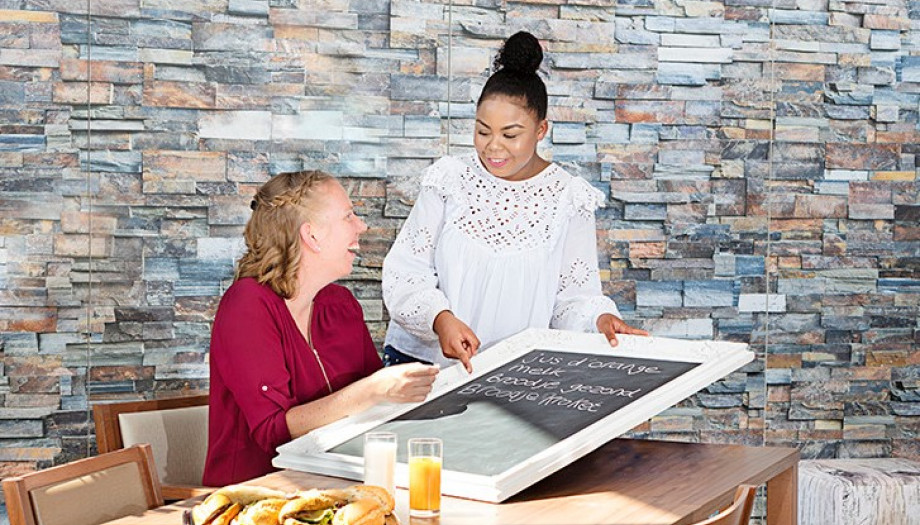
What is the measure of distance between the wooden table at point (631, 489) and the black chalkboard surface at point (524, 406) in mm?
86

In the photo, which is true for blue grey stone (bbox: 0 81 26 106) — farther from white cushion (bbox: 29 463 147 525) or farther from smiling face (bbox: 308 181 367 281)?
white cushion (bbox: 29 463 147 525)

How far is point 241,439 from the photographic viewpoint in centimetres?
250

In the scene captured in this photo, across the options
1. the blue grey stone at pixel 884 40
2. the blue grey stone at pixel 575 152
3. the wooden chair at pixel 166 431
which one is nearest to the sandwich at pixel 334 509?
the wooden chair at pixel 166 431

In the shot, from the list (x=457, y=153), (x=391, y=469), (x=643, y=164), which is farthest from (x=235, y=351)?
(x=643, y=164)

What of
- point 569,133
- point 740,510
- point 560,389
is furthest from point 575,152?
point 740,510

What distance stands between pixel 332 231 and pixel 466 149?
1.29m

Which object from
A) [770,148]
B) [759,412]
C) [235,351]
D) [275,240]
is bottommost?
[759,412]

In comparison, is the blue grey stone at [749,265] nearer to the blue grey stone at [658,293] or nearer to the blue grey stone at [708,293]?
the blue grey stone at [708,293]

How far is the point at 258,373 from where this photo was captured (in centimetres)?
239

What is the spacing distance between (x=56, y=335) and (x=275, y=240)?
1.22m

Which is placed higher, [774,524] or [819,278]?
[819,278]

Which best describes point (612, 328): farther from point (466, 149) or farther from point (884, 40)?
point (884, 40)

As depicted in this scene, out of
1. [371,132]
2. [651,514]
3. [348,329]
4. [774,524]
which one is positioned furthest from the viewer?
[371,132]

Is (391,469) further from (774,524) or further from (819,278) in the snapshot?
(819,278)
